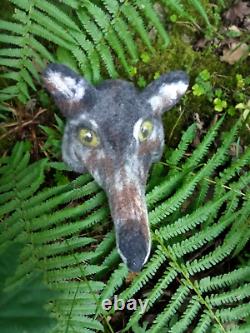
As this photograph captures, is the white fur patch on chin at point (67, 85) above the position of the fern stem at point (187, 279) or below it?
above

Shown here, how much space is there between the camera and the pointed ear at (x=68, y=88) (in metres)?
2.75

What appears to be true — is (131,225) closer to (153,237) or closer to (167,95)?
(153,237)

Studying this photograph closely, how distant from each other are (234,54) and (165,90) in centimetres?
105

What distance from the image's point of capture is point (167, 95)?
2.88 meters

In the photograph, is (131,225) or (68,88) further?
(68,88)

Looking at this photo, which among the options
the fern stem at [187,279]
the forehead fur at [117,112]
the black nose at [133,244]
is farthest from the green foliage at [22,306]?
the fern stem at [187,279]

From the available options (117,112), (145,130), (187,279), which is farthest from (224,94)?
(187,279)

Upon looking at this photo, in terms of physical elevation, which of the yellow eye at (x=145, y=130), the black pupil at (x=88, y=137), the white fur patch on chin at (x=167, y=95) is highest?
the black pupil at (x=88, y=137)

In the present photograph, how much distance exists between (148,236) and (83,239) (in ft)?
1.42

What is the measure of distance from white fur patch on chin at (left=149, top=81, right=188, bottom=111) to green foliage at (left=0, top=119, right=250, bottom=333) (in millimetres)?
326

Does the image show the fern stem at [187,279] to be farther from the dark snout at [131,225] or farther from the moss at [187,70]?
the moss at [187,70]

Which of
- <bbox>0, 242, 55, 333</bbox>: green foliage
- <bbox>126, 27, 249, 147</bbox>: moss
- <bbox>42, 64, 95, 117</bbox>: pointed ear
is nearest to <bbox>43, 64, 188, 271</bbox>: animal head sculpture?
<bbox>42, 64, 95, 117</bbox>: pointed ear

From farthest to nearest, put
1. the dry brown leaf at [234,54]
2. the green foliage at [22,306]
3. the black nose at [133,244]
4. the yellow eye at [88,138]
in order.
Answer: the dry brown leaf at [234,54] < the yellow eye at [88,138] < the black nose at [133,244] < the green foliage at [22,306]

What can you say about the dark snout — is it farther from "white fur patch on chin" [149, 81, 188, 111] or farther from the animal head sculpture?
"white fur patch on chin" [149, 81, 188, 111]
